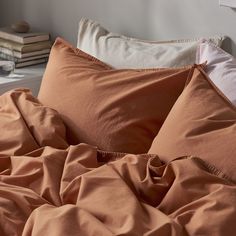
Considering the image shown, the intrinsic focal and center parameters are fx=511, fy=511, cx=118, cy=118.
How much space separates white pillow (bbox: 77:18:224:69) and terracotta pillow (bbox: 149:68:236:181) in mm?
267

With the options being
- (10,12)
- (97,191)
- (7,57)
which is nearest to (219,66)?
(97,191)

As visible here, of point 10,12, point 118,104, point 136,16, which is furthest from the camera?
point 10,12

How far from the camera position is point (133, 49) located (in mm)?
1911

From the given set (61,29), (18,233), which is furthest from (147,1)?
(18,233)

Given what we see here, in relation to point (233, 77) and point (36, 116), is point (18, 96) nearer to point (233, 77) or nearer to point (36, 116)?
point (36, 116)

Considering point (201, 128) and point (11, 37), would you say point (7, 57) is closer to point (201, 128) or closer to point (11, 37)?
point (11, 37)

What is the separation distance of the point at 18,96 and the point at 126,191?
678mm

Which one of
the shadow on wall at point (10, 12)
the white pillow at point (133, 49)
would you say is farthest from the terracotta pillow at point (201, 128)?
the shadow on wall at point (10, 12)

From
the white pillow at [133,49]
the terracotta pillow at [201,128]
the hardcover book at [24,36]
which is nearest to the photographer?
the terracotta pillow at [201,128]

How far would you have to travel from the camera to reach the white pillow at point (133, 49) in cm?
180

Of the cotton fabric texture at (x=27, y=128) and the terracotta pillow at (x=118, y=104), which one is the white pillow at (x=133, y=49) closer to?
the terracotta pillow at (x=118, y=104)

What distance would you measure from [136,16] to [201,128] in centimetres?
90

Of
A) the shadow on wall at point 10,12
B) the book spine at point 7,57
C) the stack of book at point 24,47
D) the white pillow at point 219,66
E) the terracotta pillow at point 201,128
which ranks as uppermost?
the white pillow at point 219,66

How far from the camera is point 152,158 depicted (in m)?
1.40
